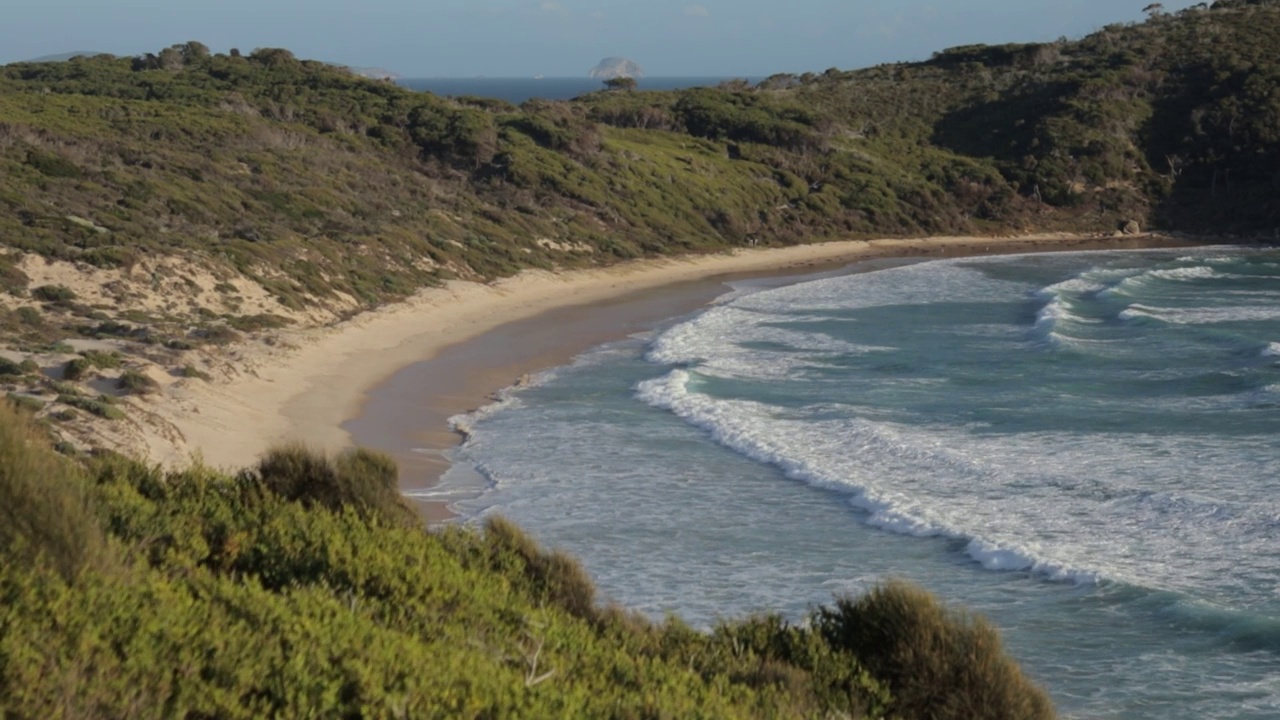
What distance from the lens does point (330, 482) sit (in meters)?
8.75

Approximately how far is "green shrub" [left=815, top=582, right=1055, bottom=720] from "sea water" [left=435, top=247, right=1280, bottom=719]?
39.6 inches

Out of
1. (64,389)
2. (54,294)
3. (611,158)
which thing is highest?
(611,158)

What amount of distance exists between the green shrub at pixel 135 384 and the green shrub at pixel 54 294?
5570 mm

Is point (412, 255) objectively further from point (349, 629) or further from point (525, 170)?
point (349, 629)

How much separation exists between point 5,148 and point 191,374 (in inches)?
634

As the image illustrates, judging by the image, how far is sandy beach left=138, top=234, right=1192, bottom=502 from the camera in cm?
1656

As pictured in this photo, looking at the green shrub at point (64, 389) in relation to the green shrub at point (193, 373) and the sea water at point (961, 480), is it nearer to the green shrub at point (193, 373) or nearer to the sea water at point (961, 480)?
the green shrub at point (193, 373)

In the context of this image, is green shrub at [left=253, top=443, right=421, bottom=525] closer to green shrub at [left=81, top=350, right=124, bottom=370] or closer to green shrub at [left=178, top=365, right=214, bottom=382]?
green shrub at [left=81, top=350, right=124, bottom=370]

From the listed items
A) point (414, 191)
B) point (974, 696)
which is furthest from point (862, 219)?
point (974, 696)

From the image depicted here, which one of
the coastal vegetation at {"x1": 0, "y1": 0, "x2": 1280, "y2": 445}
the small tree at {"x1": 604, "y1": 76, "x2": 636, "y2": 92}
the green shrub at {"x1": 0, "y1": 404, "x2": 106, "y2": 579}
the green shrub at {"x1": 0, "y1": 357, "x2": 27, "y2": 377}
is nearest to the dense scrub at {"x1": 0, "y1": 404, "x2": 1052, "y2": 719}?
the green shrub at {"x1": 0, "y1": 404, "x2": 106, "y2": 579}

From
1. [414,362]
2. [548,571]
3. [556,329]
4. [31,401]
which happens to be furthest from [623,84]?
[548,571]

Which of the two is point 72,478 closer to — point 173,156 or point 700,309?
point 700,309

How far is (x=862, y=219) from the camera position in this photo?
52.6 meters

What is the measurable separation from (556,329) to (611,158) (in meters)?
22.6
